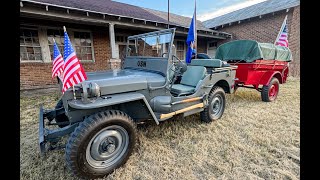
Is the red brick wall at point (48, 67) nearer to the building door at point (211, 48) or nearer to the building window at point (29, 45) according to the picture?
the building window at point (29, 45)

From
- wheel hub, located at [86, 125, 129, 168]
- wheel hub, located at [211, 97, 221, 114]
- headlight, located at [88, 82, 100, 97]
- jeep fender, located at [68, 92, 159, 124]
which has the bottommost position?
wheel hub, located at [86, 125, 129, 168]

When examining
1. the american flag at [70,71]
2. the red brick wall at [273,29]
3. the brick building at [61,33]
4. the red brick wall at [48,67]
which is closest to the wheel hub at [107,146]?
the american flag at [70,71]

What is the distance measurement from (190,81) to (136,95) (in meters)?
1.77

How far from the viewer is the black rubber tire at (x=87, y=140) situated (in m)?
1.94

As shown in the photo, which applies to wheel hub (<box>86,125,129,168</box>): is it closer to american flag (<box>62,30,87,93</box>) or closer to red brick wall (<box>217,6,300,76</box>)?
A: american flag (<box>62,30,87,93</box>)

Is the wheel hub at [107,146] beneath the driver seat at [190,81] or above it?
beneath

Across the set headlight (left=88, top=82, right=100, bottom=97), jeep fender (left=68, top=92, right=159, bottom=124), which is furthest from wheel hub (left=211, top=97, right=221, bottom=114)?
headlight (left=88, top=82, right=100, bottom=97)

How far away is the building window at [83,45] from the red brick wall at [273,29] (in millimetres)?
10364

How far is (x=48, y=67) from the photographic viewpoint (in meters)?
7.87

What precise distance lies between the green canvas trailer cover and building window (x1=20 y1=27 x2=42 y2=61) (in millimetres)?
7537

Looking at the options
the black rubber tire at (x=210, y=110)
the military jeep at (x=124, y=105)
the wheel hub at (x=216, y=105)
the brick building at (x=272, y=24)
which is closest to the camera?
the military jeep at (x=124, y=105)

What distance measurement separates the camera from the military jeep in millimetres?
2052
